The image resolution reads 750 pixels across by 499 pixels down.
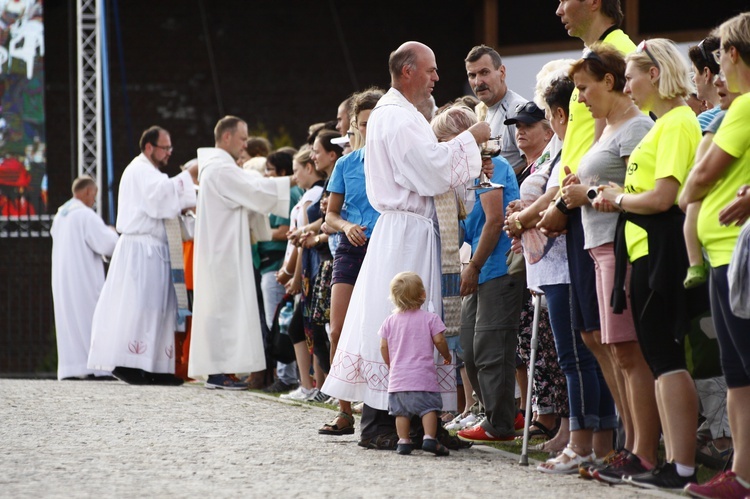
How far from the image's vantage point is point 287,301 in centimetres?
999

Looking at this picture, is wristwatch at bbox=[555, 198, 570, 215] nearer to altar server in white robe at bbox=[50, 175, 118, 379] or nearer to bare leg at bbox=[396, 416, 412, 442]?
bare leg at bbox=[396, 416, 412, 442]

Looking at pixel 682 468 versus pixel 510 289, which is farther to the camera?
pixel 510 289

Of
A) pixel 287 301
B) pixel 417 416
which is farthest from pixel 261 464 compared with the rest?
pixel 287 301

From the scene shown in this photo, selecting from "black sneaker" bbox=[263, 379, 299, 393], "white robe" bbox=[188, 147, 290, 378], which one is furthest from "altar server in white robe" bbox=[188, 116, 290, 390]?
"black sneaker" bbox=[263, 379, 299, 393]

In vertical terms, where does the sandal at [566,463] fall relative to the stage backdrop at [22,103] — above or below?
below

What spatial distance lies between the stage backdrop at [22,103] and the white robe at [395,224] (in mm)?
12501

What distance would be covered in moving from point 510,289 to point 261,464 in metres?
1.69

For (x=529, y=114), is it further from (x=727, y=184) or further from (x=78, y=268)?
(x=78, y=268)

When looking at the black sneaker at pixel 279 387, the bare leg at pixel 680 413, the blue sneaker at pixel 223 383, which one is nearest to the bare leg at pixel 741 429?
the bare leg at pixel 680 413

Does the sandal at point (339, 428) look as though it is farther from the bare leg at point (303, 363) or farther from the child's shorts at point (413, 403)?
the bare leg at point (303, 363)

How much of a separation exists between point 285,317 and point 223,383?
1.28 m

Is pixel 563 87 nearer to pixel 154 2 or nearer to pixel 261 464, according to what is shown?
pixel 261 464

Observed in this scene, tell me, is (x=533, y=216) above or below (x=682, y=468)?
above

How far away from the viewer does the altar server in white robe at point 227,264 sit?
1055cm
